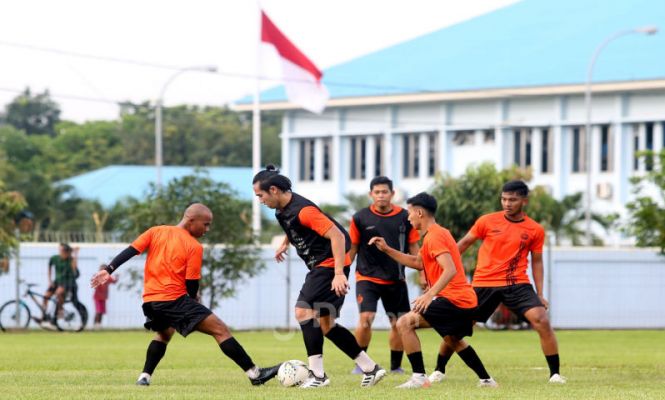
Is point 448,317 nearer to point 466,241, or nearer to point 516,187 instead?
point 466,241

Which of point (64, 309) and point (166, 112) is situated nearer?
point (64, 309)

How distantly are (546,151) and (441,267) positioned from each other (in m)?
49.5

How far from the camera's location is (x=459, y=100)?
210ft

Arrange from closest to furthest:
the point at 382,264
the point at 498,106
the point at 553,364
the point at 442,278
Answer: the point at 442,278, the point at 553,364, the point at 382,264, the point at 498,106

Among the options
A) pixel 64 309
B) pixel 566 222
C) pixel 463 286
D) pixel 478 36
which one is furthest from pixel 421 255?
pixel 478 36

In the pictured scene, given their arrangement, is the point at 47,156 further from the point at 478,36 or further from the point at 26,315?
the point at 26,315

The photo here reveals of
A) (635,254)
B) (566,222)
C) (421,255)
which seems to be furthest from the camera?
(566,222)

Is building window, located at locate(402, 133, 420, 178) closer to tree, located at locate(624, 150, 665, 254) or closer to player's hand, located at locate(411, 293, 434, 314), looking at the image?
tree, located at locate(624, 150, 665, 254)

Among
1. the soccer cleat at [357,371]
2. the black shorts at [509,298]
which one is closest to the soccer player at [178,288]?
the black shorts at [509,298]

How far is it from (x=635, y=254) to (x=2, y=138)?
180ft

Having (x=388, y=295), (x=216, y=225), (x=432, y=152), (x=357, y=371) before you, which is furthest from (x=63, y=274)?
(x=432, y=152)

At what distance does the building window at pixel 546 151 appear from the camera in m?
62.3

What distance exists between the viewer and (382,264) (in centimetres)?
1698

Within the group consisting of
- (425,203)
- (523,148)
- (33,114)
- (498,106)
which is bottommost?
(425,203)
